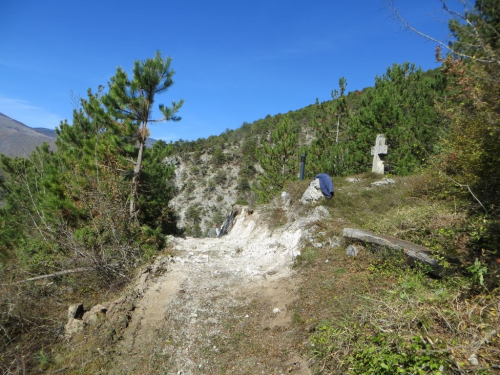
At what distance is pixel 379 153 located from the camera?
39.0 ft

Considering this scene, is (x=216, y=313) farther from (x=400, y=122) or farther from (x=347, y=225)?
(x=400, y=122)

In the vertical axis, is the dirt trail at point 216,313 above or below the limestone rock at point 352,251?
below

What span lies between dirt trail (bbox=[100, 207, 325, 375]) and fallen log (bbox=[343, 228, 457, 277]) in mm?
1659

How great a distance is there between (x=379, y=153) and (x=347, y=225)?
5708 millimetres

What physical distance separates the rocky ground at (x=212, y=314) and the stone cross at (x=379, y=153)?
4.82 metres

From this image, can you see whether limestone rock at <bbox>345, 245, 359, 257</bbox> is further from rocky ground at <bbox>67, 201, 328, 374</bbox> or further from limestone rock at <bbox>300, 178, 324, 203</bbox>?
limestone rock at <bbox>300, 178, 324, 203</bbox>

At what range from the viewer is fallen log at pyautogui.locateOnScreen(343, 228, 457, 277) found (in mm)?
4246

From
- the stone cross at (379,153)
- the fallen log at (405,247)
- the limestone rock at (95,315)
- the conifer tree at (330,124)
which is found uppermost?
the conifer tree at (330,124)

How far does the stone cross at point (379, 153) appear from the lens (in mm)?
11766

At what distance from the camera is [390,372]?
2695 mm

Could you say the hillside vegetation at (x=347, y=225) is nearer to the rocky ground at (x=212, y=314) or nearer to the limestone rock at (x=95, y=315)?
the rocky ground at (x=212, y=314)

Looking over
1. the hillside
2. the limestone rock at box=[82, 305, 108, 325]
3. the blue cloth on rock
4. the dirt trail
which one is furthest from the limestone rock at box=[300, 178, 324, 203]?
the limestone rock at box=[82, 305, 108, 325]

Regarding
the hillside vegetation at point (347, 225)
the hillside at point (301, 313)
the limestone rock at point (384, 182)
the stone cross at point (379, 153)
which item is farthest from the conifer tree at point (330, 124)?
the hillside at point (301, 313)

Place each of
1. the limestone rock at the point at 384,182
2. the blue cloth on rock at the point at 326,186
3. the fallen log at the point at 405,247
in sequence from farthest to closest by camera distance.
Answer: the limestone rock at the point at 384,182
the blue cloth on rock at the point at 326,186
the fallen log at the point at 405,247
